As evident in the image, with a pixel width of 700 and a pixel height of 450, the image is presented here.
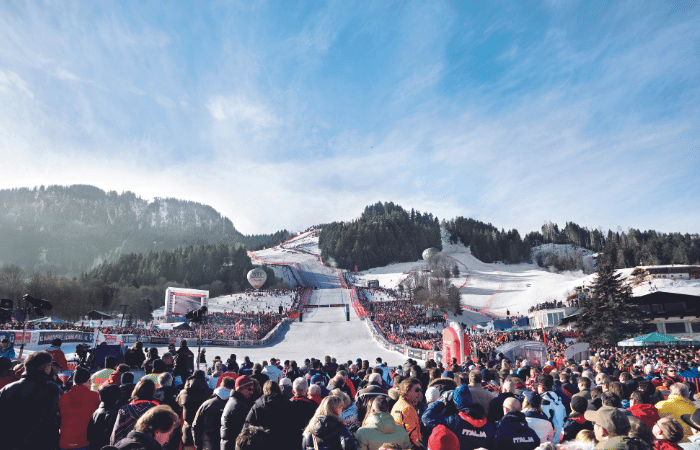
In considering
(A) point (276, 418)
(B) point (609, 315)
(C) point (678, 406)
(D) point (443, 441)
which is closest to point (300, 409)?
(A) point (276, 418)

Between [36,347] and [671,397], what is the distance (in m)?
28.6

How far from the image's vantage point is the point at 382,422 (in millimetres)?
3703

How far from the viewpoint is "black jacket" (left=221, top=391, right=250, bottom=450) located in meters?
4.43

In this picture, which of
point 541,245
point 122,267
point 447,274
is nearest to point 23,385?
point 447,274

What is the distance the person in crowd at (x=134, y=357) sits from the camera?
31.2 feet

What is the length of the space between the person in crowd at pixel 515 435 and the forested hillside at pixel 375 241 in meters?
118

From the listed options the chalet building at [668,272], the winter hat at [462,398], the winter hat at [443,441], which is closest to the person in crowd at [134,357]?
the winter hat at [462,398]

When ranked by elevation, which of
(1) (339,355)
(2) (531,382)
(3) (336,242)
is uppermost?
(3) (336,242)

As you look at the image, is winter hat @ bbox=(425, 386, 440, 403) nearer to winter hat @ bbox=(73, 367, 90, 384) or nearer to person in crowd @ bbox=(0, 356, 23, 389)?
winter hat @ bbox=(73, 367, 90, 384)

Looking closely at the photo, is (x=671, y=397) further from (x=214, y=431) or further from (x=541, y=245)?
(x=541, y=245)

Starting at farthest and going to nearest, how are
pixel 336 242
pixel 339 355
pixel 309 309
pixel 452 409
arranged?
pixel 336 242, pixel 309 309, pixel 339 355, pixel 452 409

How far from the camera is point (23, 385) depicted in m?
4.12

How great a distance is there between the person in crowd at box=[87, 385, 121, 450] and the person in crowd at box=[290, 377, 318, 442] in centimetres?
195

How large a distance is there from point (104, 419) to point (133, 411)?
0.58m
